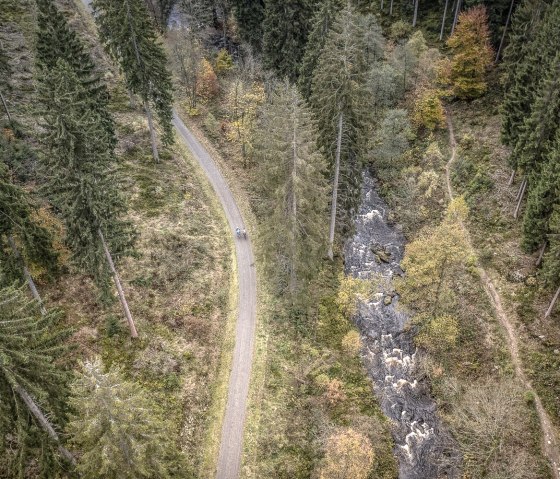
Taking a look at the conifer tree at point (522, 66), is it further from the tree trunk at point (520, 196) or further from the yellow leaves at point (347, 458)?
the yellow leaves at point (347, 458)

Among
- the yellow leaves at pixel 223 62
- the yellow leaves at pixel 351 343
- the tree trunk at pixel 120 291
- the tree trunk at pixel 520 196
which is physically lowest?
the yellow leaves at pixel 351 343

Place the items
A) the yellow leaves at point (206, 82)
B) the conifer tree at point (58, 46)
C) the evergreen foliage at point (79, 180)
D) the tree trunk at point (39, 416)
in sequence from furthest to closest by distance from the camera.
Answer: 1. the yellow leaves at point (206, 82)
2. the conifer tree at point (58, 46)
3. the evergreen foliage at point (79, 180)
4. the tree trunk at point (39, 416)

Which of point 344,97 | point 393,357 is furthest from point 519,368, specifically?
point 344,97

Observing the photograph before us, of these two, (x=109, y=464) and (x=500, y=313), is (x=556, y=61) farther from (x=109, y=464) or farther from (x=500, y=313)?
(x=109, y=464)

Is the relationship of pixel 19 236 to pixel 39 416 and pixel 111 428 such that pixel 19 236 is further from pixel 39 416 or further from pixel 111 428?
pixel 111 428

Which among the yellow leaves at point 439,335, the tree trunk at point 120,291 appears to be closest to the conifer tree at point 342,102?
the yellow leaves at point 439,335

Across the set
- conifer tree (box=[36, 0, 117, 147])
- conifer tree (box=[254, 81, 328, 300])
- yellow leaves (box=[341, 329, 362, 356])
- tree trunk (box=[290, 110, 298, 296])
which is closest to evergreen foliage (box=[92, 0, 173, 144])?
conifer tree (box=[36, 0, 117, 147])

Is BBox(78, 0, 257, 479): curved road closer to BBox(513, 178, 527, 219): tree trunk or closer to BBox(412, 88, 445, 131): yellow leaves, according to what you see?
BBox(412, 88, 445, 131): yellow leaves

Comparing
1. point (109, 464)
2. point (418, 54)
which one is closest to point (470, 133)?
point (418, 54)
